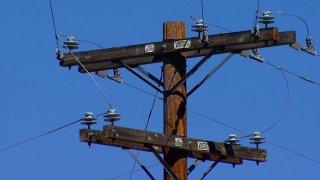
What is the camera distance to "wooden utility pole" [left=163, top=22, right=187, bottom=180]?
28422mm

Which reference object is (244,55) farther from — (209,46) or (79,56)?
(79,56)

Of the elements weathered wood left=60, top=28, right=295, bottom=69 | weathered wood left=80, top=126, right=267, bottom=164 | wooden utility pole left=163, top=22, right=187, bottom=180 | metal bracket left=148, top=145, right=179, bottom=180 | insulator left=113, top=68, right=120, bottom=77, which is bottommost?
metal bracket left=148, top=145, right=179, bottom=180

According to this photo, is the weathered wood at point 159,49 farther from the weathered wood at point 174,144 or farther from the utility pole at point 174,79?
the weathered wood at point 174,144

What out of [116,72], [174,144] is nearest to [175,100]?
[174,144]


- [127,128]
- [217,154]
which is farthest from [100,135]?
[217,154]

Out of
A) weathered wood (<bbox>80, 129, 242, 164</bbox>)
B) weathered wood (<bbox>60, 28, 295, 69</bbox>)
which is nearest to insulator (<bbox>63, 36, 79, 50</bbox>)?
weathered wood (<bbox>60, 28, 295, 69</bbox>)

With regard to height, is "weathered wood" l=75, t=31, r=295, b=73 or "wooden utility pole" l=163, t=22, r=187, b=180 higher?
"weathered wood" l=75, t=31, r=295, b=73

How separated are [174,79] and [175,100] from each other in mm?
348

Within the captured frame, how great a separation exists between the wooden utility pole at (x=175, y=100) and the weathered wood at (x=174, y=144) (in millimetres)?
195

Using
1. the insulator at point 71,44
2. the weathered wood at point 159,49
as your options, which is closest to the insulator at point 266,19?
the weathered wood at point 159,49

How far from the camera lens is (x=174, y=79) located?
2870 centimetres

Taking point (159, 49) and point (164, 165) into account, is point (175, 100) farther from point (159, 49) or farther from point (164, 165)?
point (164, 165)

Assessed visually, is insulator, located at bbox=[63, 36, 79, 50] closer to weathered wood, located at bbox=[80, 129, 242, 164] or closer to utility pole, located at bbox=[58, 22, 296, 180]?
utility pole, located at bbox=[58, 22, 296, 180]

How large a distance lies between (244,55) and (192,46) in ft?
2.81
